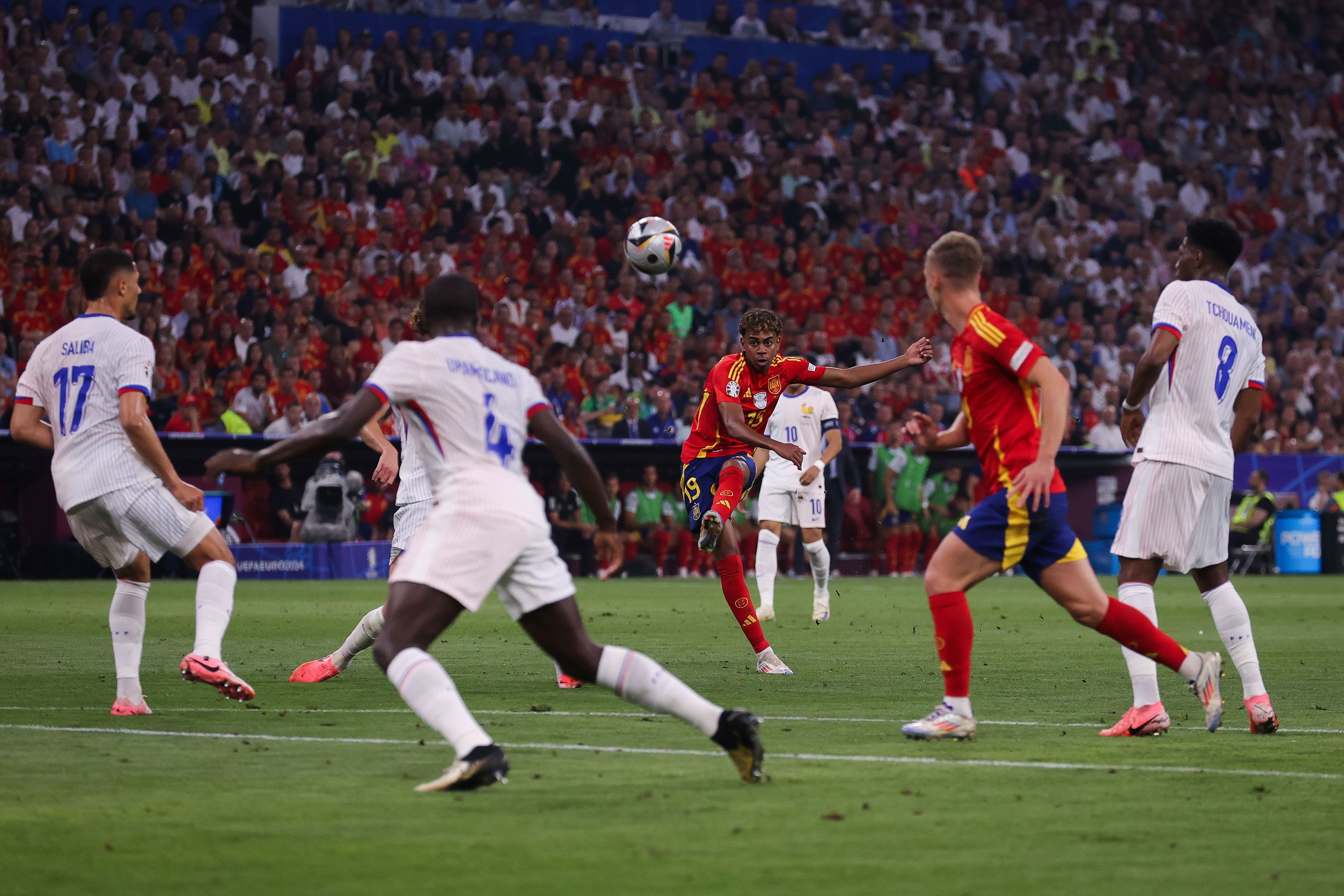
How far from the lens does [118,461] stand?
25.6 feet

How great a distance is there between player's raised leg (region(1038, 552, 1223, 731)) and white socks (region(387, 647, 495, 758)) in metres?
2.71

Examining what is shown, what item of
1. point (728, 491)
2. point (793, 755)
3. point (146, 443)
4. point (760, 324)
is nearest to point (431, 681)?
point (793, 755)

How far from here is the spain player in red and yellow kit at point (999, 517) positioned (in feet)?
22.2

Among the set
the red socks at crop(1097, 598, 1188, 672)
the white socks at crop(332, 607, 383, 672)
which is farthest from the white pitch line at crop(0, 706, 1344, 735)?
the white socks at crop(332, 607, 383, 672)

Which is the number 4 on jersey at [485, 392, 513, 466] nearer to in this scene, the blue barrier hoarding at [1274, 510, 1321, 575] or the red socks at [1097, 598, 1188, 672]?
the red socks at [1097, 598, 1188, 672]

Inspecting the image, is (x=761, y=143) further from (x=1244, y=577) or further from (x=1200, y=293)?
(x=1200, y=293)

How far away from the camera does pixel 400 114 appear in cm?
2602

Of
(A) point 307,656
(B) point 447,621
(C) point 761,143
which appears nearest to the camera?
(B) point 447,621

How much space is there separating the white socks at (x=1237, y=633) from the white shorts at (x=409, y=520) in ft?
15.3

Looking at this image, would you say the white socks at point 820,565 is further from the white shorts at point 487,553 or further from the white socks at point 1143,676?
the white shorts at point 487,553

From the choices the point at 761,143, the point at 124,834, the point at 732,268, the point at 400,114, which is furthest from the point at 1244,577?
the point at 124,834

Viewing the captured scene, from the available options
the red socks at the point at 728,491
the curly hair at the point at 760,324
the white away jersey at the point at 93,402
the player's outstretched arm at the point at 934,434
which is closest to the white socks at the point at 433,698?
the player's outstretched arm at the point at 934,434

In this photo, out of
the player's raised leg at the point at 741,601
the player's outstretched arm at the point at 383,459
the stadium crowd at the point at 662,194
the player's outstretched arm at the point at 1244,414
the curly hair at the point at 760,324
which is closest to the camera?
the player's outstretched arm at the point at 1244,414

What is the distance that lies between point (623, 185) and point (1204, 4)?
672 inches
